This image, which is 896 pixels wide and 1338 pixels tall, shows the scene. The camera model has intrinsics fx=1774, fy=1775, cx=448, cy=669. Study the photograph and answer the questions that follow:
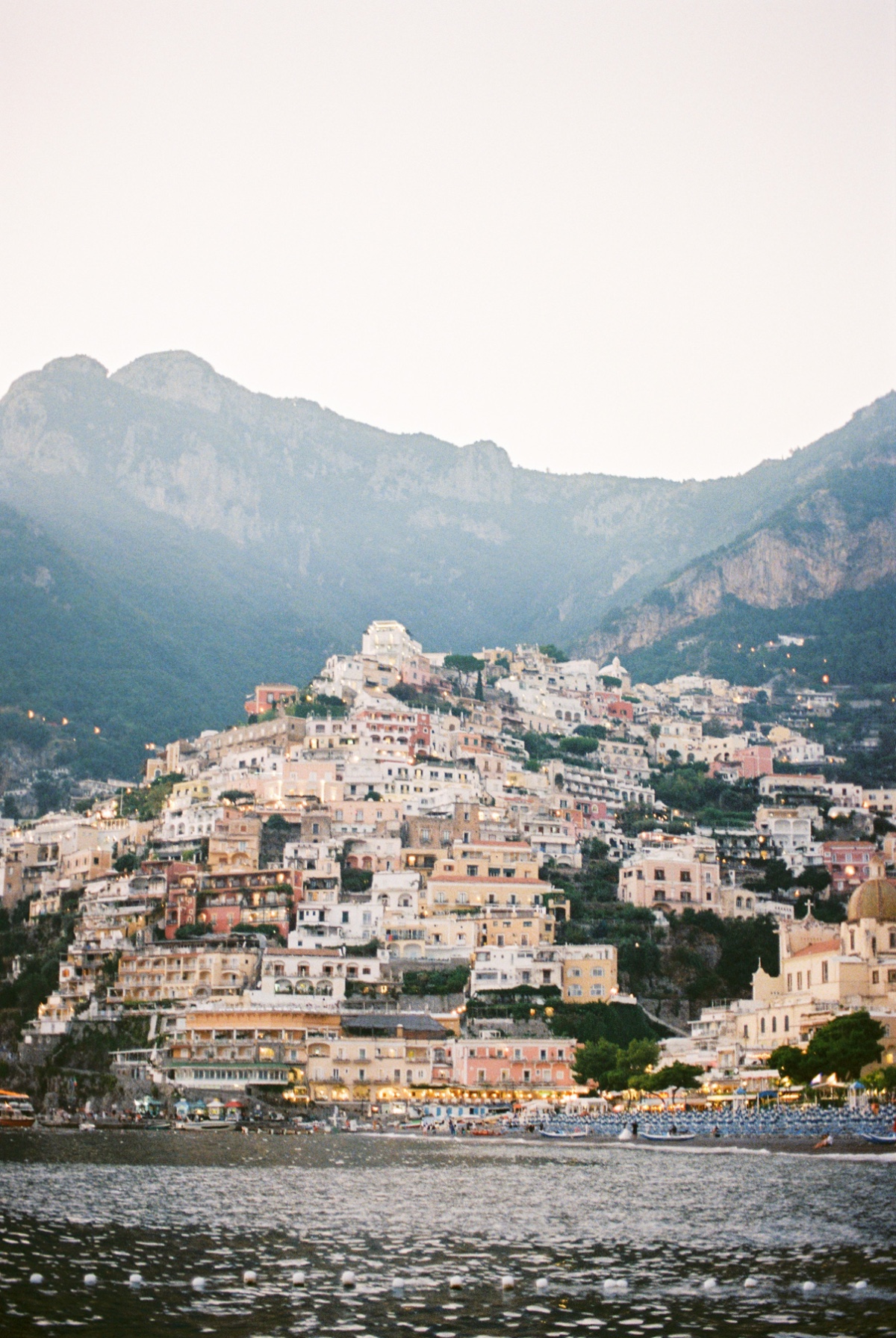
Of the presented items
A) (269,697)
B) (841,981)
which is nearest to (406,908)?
(841,981)

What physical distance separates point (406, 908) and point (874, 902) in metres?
36.8

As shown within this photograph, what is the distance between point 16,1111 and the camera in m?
114

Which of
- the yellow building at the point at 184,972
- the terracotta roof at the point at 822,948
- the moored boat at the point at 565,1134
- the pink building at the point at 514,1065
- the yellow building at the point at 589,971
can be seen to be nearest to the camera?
the moored boat at the point at 565,1134

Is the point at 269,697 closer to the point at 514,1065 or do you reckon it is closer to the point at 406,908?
the point at 406,908

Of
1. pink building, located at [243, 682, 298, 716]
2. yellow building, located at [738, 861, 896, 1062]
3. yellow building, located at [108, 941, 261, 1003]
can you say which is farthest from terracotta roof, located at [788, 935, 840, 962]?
pink building, located at [243, 682, 298, 716]

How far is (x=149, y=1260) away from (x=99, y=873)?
110 metres

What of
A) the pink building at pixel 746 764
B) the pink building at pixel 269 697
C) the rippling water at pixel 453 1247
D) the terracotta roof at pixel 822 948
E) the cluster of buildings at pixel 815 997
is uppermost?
the pink building at pixel 269 697

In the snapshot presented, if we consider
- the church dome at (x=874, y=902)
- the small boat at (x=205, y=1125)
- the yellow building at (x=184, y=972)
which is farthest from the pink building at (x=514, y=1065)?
the church dome at (x=874, y=902)

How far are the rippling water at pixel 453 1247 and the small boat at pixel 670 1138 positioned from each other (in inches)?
→ 519

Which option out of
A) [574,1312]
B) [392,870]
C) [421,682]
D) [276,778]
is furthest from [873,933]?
[421,682]

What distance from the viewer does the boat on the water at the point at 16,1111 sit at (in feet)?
362

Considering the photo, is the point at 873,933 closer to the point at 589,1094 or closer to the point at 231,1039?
the point at 589,1094

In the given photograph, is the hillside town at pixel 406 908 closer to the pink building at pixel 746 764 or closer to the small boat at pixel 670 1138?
A: the pink building at pixel 746 764

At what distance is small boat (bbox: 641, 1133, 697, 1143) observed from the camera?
87.1 metres
